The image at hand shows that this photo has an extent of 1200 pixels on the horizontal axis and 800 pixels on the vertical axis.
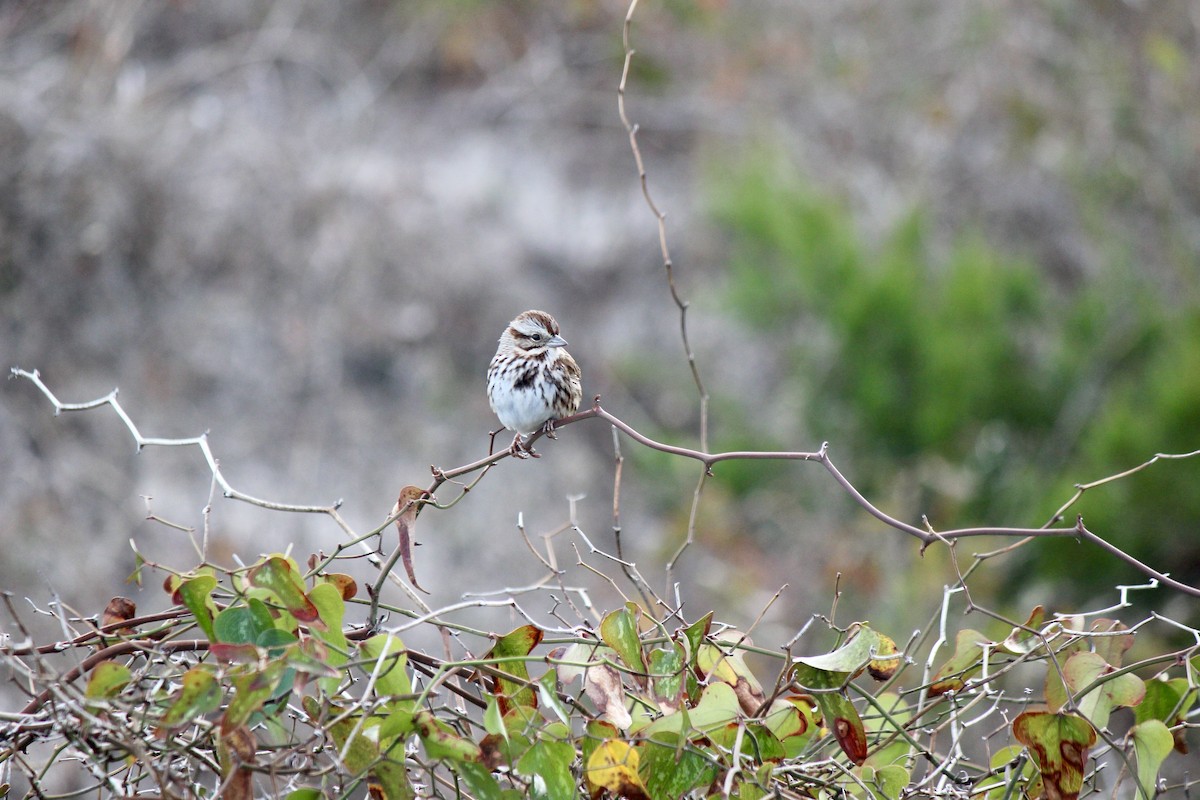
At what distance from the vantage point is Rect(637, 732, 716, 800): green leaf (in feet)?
5.16

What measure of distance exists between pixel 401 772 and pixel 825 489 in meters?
5.76

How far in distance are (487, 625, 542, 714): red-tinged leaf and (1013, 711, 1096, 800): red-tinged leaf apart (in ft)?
2.18

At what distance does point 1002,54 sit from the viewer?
26.6 ft

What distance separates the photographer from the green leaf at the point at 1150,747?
155cm

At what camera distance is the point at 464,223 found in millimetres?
7562

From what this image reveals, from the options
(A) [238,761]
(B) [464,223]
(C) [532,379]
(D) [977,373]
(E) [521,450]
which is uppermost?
(B) [464,223]

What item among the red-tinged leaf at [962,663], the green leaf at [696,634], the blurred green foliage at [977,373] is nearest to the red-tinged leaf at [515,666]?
the green leaf at [696,634]

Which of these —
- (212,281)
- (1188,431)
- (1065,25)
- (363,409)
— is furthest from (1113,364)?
(212,281)

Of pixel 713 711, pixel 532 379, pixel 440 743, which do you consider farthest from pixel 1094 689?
pixel 532 379

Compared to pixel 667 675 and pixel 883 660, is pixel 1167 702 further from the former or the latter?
pixel 667 675

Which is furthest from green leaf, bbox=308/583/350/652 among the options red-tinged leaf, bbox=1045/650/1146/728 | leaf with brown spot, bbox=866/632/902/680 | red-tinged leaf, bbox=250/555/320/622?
red-tinged leaf, bbox=1045/650/1146/728

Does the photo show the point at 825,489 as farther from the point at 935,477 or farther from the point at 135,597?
the point at 135,597

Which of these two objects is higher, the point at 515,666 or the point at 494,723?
the point at 515,666

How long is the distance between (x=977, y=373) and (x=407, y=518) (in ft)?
15.5
